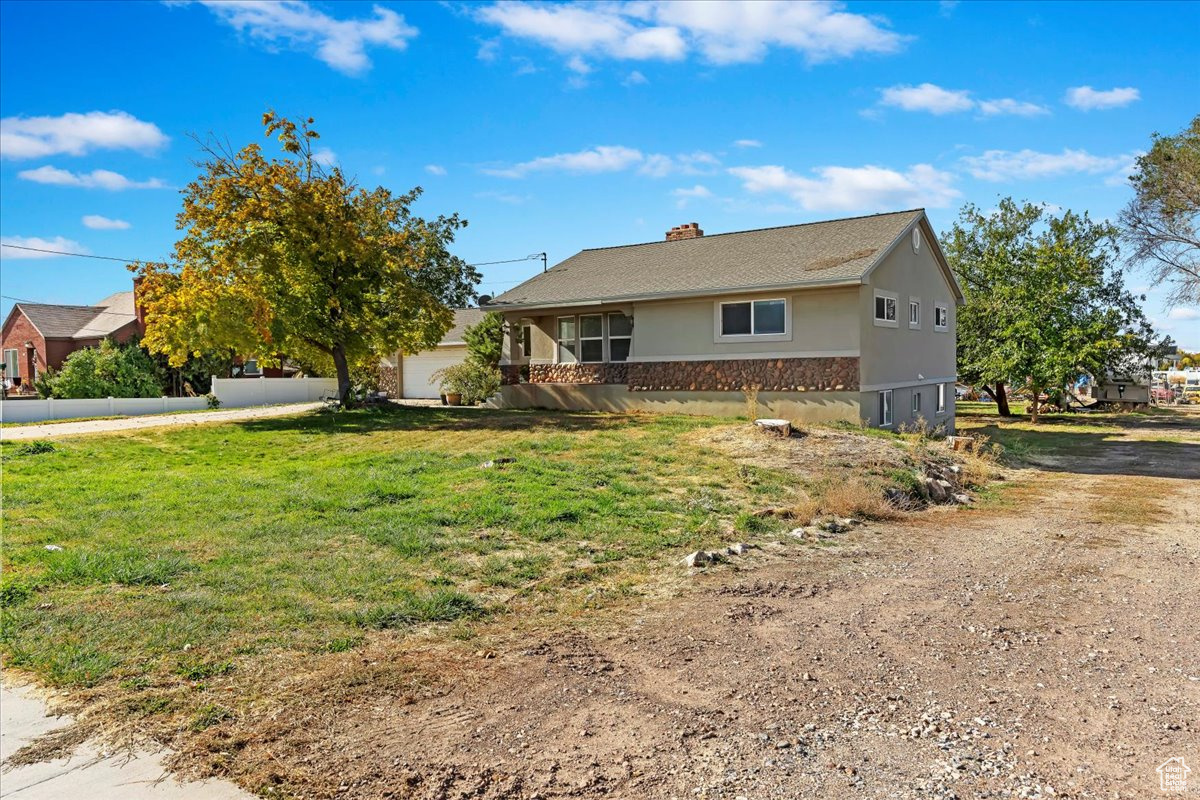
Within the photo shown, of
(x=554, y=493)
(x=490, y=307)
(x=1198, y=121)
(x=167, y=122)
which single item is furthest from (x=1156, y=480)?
(x=167, y=122)

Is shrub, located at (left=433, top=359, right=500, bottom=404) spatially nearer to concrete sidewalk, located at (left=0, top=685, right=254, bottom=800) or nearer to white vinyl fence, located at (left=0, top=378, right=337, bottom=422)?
white vinyl fence, located at (left=0, top=378, right=337, bottom=422)

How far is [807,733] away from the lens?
4.25 m

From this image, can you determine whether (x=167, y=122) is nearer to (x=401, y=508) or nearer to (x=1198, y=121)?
(x=401, y=508)

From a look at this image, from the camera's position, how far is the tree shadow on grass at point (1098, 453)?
1727 centimetres

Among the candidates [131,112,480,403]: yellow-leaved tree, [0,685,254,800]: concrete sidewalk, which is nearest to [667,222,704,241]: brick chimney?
[131,112,480,403]: yellow-leaved tree

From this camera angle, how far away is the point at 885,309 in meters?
20.7

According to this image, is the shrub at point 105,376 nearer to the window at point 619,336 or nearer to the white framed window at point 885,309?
the window at point 619,336

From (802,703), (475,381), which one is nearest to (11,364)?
(475,381)

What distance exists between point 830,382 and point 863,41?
7.98m

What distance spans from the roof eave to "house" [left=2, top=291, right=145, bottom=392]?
21514 millimetres

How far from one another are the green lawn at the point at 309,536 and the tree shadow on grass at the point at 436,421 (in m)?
2.34

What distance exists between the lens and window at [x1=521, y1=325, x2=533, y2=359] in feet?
84.0

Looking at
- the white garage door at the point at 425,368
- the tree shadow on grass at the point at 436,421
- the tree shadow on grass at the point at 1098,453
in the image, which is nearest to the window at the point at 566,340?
the tree shadow on grass at the point at 436,421

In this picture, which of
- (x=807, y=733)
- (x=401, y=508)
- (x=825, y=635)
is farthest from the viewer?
(x=401, y=508)
